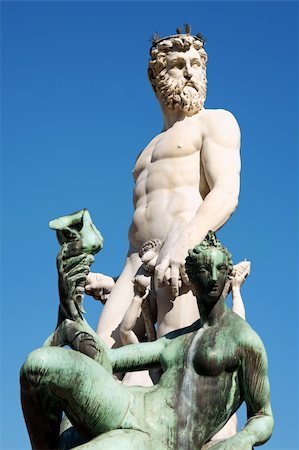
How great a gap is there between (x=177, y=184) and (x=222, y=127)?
1.98 feet

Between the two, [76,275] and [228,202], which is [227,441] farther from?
[228,202]

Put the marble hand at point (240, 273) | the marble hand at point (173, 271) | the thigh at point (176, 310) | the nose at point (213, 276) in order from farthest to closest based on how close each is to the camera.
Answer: the marble hand at point (240, 273)
the thigh at point (176, 310)
the marble hand at point (173, 271)
the nose at point (213, 276)

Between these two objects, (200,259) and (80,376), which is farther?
(200,259)

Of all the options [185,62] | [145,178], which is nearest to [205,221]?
[145,178]

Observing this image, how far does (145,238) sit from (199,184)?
63 cm

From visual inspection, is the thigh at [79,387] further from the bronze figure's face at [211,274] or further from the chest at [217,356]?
the bronze figure's face at [211,274]

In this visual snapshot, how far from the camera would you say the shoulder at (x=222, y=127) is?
899cm

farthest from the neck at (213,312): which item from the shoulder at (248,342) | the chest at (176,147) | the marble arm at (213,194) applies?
the chest at (176,147)

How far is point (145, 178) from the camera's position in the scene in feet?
30.2

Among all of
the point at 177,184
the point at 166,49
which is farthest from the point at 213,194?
the point at 166,49

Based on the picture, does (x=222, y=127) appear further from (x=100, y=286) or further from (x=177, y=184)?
(x=100, y=286)

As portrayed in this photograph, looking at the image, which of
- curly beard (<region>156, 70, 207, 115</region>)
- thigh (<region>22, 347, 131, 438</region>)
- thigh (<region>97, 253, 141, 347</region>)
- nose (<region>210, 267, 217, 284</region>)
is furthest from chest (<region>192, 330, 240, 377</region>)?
curly beard (<region>156, 70, 207, 115</region>)

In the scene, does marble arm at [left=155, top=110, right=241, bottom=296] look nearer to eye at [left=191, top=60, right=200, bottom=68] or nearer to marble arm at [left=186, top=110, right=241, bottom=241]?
marble arm at [left=186, top=110, right=241, bottom=241]

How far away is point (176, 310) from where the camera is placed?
27.5 ft
